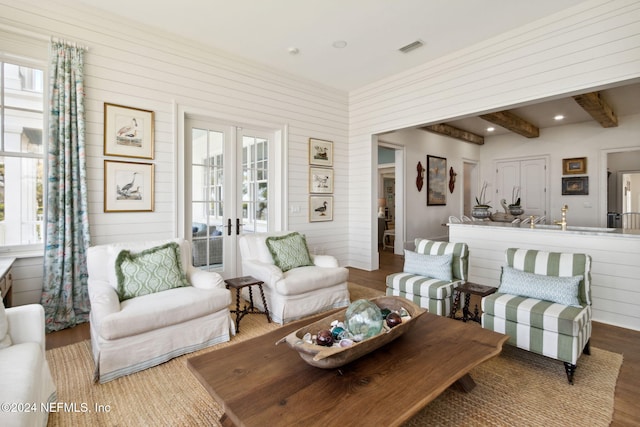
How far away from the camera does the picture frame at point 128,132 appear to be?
135 inches

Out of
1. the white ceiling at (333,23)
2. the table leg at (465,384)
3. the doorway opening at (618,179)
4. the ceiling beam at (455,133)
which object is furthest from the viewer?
the doorway opening at (618,179)

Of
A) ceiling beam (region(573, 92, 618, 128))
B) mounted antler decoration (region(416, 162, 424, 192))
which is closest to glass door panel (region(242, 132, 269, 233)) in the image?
mounted antler decoration (region(416, 162, 424, 192))

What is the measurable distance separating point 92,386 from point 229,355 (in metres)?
1.17

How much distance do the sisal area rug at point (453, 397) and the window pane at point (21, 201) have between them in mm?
1415

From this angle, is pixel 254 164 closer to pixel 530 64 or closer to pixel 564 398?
pixel 530 64

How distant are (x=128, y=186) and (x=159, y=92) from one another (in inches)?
46.0

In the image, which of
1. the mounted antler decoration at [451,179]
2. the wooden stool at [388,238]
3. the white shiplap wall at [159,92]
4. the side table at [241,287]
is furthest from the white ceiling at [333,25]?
the wooden stool at [388,238]

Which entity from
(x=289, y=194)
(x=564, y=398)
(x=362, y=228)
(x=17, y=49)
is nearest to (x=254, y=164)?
(x=289, y=194)

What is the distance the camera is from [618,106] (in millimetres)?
5789

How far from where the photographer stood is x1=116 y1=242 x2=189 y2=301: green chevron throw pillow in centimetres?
256

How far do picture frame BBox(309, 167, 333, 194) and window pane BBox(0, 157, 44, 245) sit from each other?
3.36m

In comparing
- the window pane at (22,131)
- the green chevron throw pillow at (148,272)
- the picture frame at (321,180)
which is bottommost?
the green chevron throw pillow at (148,272)

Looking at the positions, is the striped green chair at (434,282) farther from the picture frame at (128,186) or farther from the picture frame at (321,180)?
the picture frame at (128,186)

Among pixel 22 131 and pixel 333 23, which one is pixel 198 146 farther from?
pixel 333 23
